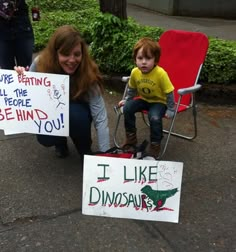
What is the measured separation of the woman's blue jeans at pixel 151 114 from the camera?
3.15m

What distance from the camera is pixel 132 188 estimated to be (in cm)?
243

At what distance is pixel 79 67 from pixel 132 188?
97cm

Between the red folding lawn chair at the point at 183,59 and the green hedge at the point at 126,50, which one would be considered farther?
the green hedge at the point at 126,50

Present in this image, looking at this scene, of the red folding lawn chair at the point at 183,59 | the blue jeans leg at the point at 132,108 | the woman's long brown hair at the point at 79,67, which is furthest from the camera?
the red folding lawn chair at the point at 183,59

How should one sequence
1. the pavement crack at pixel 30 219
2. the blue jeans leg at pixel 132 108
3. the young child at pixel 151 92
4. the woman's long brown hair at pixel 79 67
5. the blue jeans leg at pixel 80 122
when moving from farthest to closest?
the blue jeans leg at pixel 132 108
the young child at pixel 151 92
the blue jeans leg at pixel 80 122
the woman's long brown hair at pixel 79 67
the pavement crack at pixel 30 219

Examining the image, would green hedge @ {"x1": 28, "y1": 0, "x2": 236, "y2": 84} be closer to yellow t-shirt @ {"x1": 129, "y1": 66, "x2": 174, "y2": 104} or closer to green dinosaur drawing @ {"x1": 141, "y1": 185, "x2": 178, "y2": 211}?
yellow t-shirt @ {"x1": 129, "y1": 66, "x2": 174, "y2": 104}

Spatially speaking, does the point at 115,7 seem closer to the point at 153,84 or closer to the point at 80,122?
the point at 153,84

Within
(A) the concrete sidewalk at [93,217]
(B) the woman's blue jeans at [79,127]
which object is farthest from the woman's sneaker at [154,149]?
(B) the woman's blue jeans at [79,127]

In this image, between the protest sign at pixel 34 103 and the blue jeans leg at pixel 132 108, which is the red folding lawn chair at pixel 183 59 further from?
the protest sign at pixel 34 103

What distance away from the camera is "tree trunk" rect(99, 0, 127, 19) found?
4996 millimetres

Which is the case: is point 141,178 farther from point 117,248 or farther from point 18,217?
point 18,217

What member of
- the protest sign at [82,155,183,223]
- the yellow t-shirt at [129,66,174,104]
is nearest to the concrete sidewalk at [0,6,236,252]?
the protest sign at [82,155,183,223]

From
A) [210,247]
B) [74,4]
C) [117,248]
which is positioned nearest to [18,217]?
[117,248]

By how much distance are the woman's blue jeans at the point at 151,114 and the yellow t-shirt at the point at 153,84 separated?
0.17 ft
